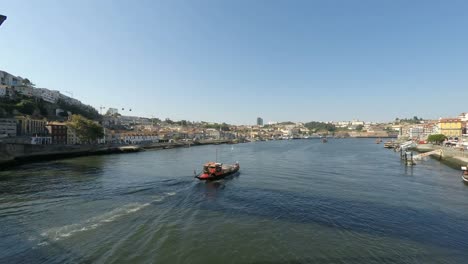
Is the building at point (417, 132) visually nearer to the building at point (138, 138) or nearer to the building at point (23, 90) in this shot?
the building at point (138, 138)

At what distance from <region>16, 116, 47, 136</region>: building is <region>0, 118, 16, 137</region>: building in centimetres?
108

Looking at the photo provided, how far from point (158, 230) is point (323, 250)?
7653mm

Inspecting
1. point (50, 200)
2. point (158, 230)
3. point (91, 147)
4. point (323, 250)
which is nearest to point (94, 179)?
point (50, 200)

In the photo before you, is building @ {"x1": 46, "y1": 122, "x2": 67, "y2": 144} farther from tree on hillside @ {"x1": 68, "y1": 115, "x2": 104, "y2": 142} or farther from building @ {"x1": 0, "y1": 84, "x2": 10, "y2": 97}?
building @ {"x1": 0, "y1": 84, "x2": 10, "y2": 97}

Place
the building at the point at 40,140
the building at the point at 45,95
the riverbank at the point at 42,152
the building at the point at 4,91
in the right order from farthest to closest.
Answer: the building at the point at 45,95
the building at the point at 4,91
the building at the point at 40,140
the riverbank at the point at 42,152

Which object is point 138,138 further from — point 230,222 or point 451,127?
point 451,127

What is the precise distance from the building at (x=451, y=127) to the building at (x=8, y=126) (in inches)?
4869

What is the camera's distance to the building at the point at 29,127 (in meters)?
62.8

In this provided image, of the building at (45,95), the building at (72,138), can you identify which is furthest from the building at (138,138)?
the building at (45,95)

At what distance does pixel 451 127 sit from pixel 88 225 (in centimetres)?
10693

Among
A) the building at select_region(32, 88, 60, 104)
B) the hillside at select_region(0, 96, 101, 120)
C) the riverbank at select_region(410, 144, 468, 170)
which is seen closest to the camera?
the riverbank at select_region(410, 144, 468, 170)

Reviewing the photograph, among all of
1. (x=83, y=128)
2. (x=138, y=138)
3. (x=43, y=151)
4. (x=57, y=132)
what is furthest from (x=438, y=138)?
(x=57, y=132)

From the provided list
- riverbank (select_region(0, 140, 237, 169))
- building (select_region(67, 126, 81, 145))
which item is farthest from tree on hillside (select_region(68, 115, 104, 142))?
building (select_region(67, 126, 81, 145))

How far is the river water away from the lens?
10.6 meters
